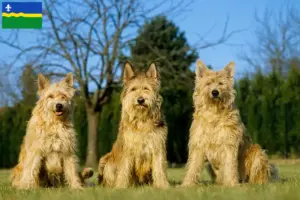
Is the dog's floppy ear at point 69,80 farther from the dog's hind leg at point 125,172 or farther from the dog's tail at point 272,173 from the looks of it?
the dog's tail at point 272,173

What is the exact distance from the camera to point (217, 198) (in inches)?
180

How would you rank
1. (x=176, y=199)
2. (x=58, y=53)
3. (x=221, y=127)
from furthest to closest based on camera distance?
(x=58, y=53) → (x=221, y=127) → (x=176, y=199)

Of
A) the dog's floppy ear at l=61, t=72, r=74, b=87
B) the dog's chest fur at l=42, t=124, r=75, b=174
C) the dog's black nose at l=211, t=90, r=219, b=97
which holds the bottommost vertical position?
the dog's chest fur at l=42, t=124, r=75, b=174

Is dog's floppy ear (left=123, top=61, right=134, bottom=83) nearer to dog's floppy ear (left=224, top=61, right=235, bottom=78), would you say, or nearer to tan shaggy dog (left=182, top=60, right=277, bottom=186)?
tan shaggy dog (left=182, top=60, right=277, bottom=186)

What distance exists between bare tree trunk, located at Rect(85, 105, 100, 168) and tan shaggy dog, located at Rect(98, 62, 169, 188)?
9.67 metres

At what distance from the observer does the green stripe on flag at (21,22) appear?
1431 cm

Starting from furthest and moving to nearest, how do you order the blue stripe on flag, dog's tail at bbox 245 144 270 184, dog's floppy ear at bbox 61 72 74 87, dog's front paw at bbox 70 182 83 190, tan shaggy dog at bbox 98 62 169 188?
the blue stripe on flag < dog's floppy ear at bbox 61 72 74 87 < dog's tail at bbox 245 144 270 184 < tan shaggy dog at bbox 98 62 169 188 < dog's front paw at bbox 70 182 83 190

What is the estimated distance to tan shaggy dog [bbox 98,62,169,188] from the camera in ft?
22.3

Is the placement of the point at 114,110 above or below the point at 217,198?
above

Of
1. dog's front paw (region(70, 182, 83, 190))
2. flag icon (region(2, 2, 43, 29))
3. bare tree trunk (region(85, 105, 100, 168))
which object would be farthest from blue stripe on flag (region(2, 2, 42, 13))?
dog's front paw (region(70, 182, 83, 190))

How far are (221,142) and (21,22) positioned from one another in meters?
9.43

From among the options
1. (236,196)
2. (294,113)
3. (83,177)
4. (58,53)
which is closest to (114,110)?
(58,53)

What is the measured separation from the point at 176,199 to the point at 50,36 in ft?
40.5

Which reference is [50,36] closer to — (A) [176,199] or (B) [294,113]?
(B) [294,113]
